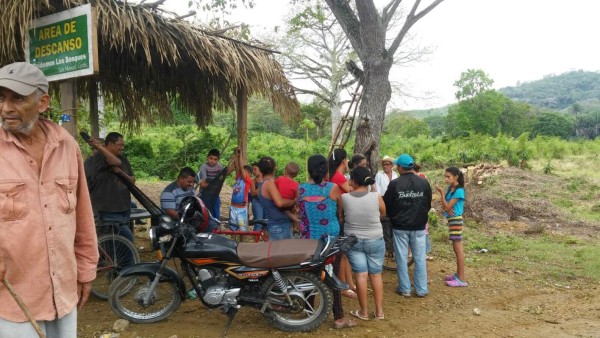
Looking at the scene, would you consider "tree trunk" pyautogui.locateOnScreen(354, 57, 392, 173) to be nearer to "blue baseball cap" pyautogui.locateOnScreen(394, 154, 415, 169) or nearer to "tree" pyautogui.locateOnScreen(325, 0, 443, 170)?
"tree" pyautogui.locateOnScreen(325, 0, 443, 170)

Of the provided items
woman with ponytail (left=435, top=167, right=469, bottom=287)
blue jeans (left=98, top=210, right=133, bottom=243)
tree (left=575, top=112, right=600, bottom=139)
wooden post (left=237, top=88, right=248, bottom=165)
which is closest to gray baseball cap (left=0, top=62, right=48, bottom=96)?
blue jeans (left=98, top=210, right=133, bottom=243)

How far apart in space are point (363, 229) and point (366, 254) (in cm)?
27

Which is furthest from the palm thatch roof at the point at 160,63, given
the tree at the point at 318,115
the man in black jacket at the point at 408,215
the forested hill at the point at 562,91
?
the forested hill at the point at 562,91

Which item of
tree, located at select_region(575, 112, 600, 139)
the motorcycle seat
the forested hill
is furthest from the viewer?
the forested hill

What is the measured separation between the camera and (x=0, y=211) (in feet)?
6.31

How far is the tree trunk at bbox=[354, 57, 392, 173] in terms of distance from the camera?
702cm

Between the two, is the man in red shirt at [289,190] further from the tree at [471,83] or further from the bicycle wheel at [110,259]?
the tree at [471,83]

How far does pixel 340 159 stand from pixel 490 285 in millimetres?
2619

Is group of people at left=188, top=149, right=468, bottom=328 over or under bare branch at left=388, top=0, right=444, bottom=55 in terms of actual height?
under

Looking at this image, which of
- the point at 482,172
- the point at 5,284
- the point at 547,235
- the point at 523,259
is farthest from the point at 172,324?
the point at 482,172

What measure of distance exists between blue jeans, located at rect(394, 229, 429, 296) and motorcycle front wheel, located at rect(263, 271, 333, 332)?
1466 mm

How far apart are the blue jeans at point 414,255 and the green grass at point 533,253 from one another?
201 centimetres

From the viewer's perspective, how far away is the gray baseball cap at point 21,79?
76.9 inches

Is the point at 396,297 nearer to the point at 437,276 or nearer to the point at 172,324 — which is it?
the point at 437,276
